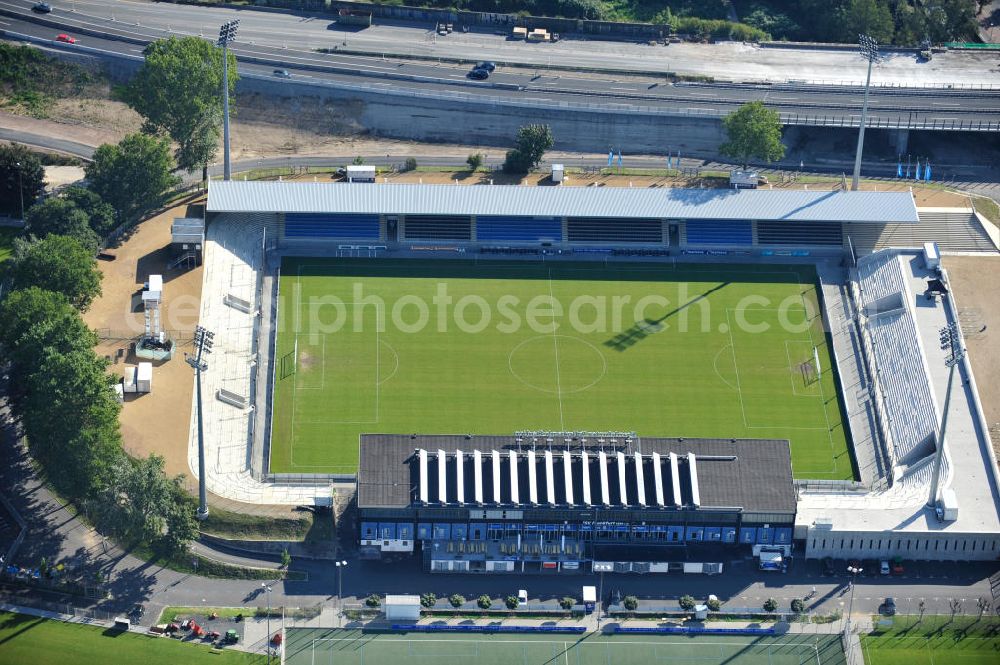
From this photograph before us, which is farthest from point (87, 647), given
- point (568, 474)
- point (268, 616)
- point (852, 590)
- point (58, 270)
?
point (852, 590)

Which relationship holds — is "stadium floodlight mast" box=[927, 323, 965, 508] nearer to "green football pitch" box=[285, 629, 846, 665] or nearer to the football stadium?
the football stadium

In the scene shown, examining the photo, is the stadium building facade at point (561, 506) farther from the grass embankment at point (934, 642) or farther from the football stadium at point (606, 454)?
the grass embankment at point (934, 642)

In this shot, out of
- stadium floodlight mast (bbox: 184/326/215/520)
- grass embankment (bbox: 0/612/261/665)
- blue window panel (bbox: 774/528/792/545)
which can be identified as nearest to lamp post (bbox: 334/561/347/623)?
grass embankment (bbox: 0/612/261/665)

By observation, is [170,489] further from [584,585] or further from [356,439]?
[584,585]

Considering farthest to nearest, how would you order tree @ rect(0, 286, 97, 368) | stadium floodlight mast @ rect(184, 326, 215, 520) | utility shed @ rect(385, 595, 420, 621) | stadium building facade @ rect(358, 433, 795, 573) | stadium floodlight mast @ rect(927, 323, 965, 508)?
tree @ rect(0, 286, 97, 368) → stadium building facade @ rect(358, 433, 795, 573) → stadium floodlight mast @ rect(927, 323, 965, 508) → utility shed @ rect(385, 595, 420, 621) → stadium floodlight mast @ rect(184, 326, 215, 520)

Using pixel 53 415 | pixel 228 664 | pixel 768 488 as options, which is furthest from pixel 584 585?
pixel 53 415

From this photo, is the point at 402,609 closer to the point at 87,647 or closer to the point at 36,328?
the point at 87,647

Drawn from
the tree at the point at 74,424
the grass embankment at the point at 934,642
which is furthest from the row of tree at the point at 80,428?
the grass embankment at the point at 934,642
